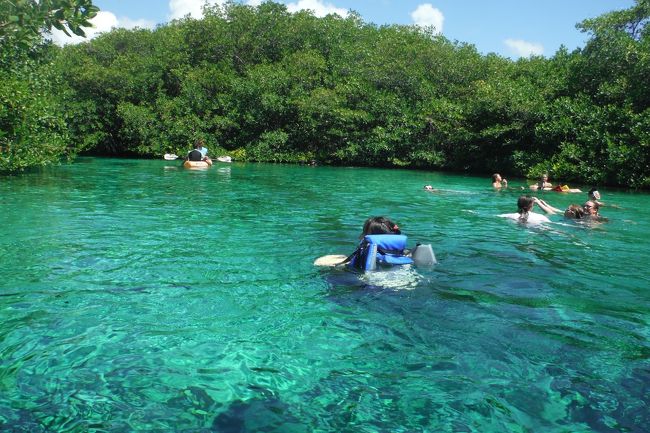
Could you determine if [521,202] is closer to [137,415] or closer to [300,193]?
[300,193]

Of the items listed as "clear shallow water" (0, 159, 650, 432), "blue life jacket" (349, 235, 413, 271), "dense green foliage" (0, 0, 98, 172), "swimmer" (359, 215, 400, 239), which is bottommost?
"clear shallow water" (0, 159, 650, 432)

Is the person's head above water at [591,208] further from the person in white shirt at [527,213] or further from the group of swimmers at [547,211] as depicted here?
the person in white shirt at [527,213]

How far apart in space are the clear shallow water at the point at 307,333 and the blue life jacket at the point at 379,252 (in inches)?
7.2

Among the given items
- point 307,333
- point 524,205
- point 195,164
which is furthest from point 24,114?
point 307,333

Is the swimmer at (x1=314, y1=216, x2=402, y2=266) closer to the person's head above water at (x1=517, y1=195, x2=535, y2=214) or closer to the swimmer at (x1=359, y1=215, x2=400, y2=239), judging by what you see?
the swimmer at (x1=359, y1=215, x2=400, y2=239)

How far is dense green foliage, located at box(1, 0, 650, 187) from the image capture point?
2425cm

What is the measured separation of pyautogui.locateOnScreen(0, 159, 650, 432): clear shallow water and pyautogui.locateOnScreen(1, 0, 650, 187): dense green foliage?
55.3ft

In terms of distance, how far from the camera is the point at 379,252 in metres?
6.59

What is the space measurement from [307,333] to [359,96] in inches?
1265

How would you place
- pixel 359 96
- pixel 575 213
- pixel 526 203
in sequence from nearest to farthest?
pixel 526 203, pixel 575 213, pixel 359 96

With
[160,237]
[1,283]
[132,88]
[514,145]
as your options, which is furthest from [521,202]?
[132,88]

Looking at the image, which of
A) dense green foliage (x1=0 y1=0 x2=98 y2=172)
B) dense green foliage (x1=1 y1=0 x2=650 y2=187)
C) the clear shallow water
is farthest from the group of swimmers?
dense green foliage (x1=1 y1=0 x2=650 y2=187)

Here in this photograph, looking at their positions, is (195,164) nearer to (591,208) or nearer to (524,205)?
(524,205)

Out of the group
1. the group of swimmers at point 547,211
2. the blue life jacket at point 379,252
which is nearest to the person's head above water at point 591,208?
the group of swimmers at point 547,211
